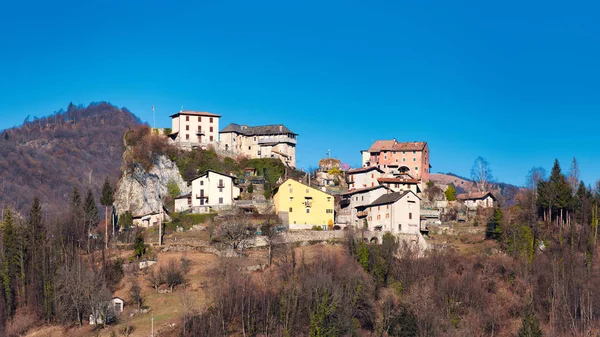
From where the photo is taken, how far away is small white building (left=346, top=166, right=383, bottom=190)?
91250mm

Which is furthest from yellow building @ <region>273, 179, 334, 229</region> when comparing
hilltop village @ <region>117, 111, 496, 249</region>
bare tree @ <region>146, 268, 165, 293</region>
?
bare tree @ <region>146, 268, 165, 293</region>

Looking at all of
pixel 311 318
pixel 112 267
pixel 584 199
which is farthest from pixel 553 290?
→ pixel 112 267

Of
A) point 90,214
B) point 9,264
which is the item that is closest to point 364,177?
point 90,214

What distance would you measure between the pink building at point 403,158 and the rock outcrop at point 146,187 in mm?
24843

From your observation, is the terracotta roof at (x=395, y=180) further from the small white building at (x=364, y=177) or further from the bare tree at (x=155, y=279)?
the bare tree at (x=155, y=279)

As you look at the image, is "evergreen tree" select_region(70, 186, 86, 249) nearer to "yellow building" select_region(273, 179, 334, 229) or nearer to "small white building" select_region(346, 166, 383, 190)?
"yellow building" select_region(273, 179, 334, 229)

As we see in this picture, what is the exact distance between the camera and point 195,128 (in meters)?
94.9

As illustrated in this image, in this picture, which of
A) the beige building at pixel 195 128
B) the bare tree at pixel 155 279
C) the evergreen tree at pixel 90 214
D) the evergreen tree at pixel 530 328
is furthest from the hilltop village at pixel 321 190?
the evergreen tree at pixel 530 328

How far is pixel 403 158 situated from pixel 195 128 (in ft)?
82.6

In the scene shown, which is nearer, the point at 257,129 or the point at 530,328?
the point at 530,328

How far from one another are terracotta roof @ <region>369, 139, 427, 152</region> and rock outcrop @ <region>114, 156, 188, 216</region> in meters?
→ 25.4

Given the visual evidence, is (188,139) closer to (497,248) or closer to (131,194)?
(131,194)

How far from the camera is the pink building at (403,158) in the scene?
9650 centimetres

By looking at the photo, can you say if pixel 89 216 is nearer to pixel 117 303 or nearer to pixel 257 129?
pixel 117 303
